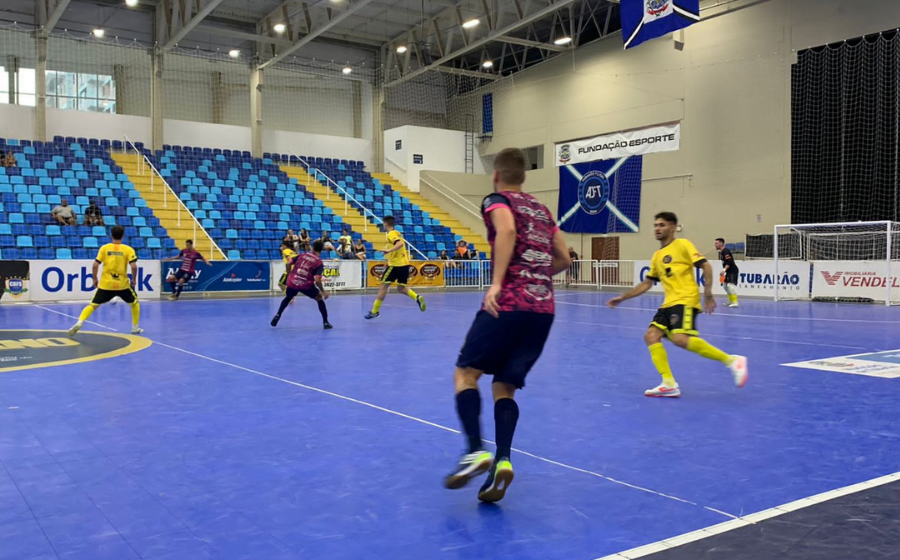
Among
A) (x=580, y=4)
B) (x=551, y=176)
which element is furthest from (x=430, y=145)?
(x=580, y=4)

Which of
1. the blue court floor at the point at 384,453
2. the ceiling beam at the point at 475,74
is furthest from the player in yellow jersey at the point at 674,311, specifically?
the ceiling beam at the point at 475,74

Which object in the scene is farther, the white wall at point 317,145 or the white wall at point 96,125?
the white wall at point 317,145

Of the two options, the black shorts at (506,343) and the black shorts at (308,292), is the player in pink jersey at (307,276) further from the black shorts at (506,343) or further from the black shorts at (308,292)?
the black shorts at (506,343)

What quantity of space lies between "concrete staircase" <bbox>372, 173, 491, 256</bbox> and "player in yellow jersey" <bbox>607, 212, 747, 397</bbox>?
80.5 feet

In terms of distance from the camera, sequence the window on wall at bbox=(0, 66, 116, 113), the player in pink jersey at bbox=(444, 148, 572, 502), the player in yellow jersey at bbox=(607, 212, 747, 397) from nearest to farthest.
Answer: the player in pink jersey at bbox=(444, 148, 572, 502), the player in yellow jersey at bbox=(607, 212, 747, 397), the window on wall at bbox=(0, 66, 116, 113)

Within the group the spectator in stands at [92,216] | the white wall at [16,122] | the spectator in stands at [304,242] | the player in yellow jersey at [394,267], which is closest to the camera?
the player in yellow jersey at [394,267]

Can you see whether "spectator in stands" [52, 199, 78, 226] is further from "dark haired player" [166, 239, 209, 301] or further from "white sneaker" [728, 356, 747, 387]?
"white sneaker" [728, 356, 747, 387]

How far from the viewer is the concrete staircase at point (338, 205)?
98.5 feet

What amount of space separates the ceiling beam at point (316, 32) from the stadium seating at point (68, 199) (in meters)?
7.22

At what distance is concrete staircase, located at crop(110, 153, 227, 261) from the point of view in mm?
24547

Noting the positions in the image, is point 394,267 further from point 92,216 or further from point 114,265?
point 92,216

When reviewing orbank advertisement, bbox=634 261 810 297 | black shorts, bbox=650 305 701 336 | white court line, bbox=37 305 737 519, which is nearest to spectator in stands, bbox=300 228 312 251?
orbank advertisement, bbox=634 261 810 297

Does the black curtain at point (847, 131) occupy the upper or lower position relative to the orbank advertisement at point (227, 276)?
upper

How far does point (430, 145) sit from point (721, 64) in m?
13.9
